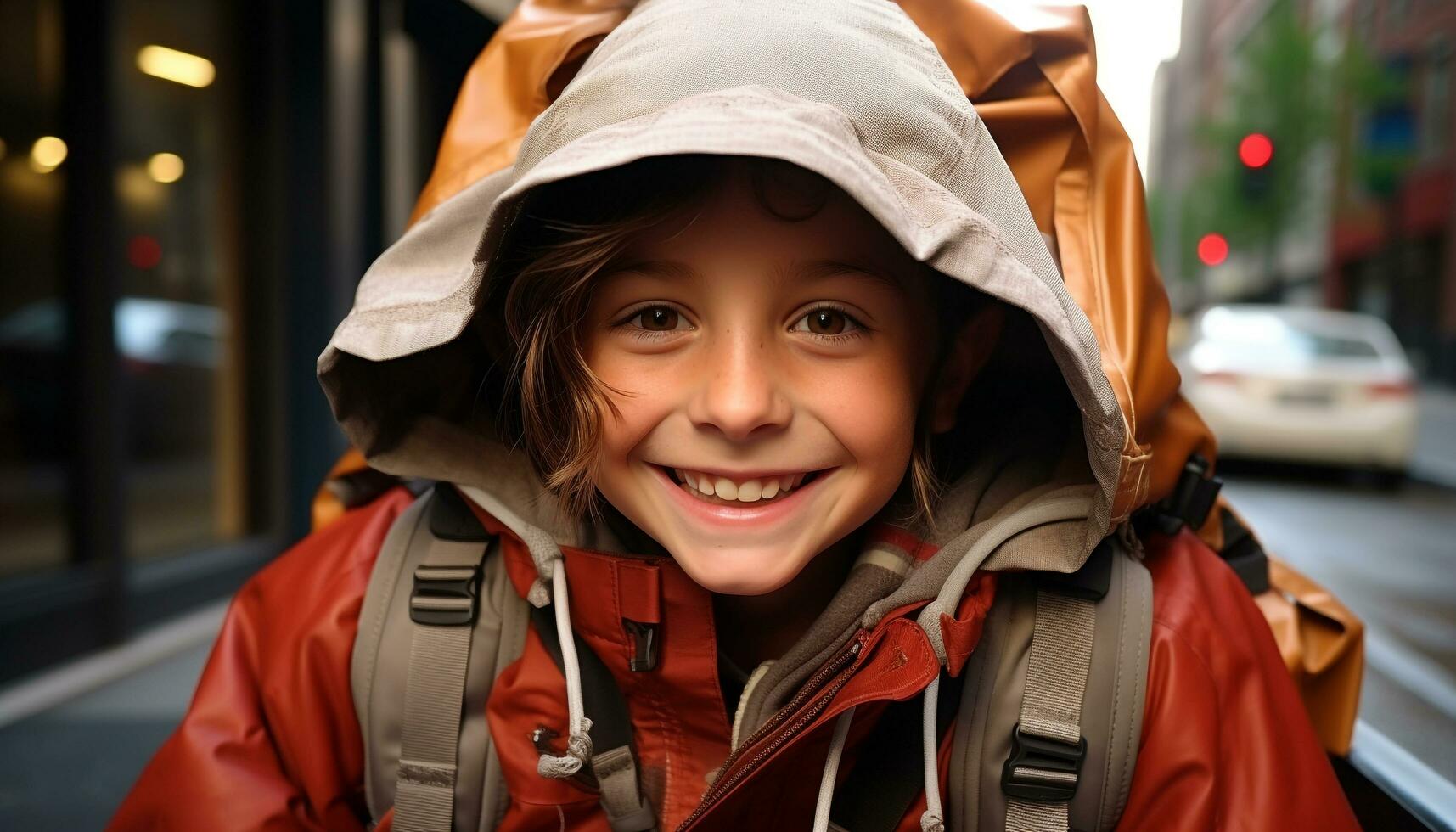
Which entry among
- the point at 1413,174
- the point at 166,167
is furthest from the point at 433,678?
the point at 1413,174

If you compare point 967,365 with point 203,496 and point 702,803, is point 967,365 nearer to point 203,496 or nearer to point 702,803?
point 702,803

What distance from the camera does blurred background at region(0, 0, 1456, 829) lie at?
10.7 ft

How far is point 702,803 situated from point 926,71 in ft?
3.05

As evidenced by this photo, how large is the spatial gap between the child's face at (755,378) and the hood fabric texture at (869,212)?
0.43 ft

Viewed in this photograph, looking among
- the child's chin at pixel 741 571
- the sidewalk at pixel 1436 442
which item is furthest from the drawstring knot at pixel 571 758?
the sidewalk at pixel 1436 442

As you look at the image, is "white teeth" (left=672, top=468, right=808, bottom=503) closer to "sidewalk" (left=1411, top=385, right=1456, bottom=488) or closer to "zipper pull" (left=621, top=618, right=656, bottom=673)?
"zipper pull" (left=621, top=618, right=656, bottom=673)

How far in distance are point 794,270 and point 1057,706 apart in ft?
2.05

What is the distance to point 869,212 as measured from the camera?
1.23 m

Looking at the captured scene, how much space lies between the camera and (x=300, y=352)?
513 cm

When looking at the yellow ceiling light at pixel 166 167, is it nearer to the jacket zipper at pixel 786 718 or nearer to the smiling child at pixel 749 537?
the smiling child at pixel 749 537

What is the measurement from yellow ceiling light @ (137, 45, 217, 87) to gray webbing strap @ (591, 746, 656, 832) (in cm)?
411

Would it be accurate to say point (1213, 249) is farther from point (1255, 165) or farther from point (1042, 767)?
point (1042, 767)

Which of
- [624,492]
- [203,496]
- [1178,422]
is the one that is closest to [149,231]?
[203,496]

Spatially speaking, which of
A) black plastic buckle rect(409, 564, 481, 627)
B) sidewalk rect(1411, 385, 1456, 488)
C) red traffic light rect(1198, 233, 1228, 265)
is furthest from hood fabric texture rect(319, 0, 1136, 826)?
red traffic light rect(1198, 233, 1228, 265)
